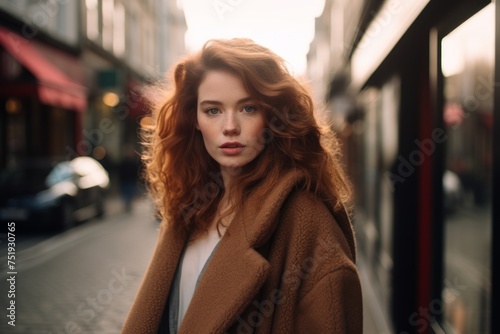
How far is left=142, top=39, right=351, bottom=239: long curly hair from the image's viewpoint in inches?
71.4

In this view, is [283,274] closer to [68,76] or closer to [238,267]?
[238,267]

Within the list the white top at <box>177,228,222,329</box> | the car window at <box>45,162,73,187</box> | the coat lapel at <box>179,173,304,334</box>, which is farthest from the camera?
the car window at <box>45,162,73,187</box>

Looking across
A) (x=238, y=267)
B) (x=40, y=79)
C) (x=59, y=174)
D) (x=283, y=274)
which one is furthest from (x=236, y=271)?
(x=40, y=79)

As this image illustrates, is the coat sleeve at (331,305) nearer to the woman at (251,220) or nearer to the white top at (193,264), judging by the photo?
the woman at (251,220)

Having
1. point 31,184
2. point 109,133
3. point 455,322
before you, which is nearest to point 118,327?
point 455,322

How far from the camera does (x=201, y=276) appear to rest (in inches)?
73.2

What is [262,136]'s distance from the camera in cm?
185

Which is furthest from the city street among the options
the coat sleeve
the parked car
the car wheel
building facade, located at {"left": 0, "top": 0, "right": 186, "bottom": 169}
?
the coat sleeve

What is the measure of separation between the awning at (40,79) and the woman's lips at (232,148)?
41.1 ft

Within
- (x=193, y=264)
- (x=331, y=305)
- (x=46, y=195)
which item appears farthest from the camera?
(x=46, y=195)

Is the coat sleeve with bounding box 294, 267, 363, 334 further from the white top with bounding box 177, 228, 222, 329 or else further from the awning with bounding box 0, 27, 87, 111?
the awning with bounding box 0, 27, 87, 111

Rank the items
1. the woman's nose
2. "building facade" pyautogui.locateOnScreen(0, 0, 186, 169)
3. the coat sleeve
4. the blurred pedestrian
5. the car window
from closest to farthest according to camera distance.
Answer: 1. the coat sleeve
2. the woman's nose
3. the car window
4. "building facade" pyautogui.locateOnScreen(0, 0, 186, 169)
5. the blurred pedestrian

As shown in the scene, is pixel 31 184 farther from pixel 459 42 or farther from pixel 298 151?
pixel 298 151

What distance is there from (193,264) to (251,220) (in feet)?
1.07
